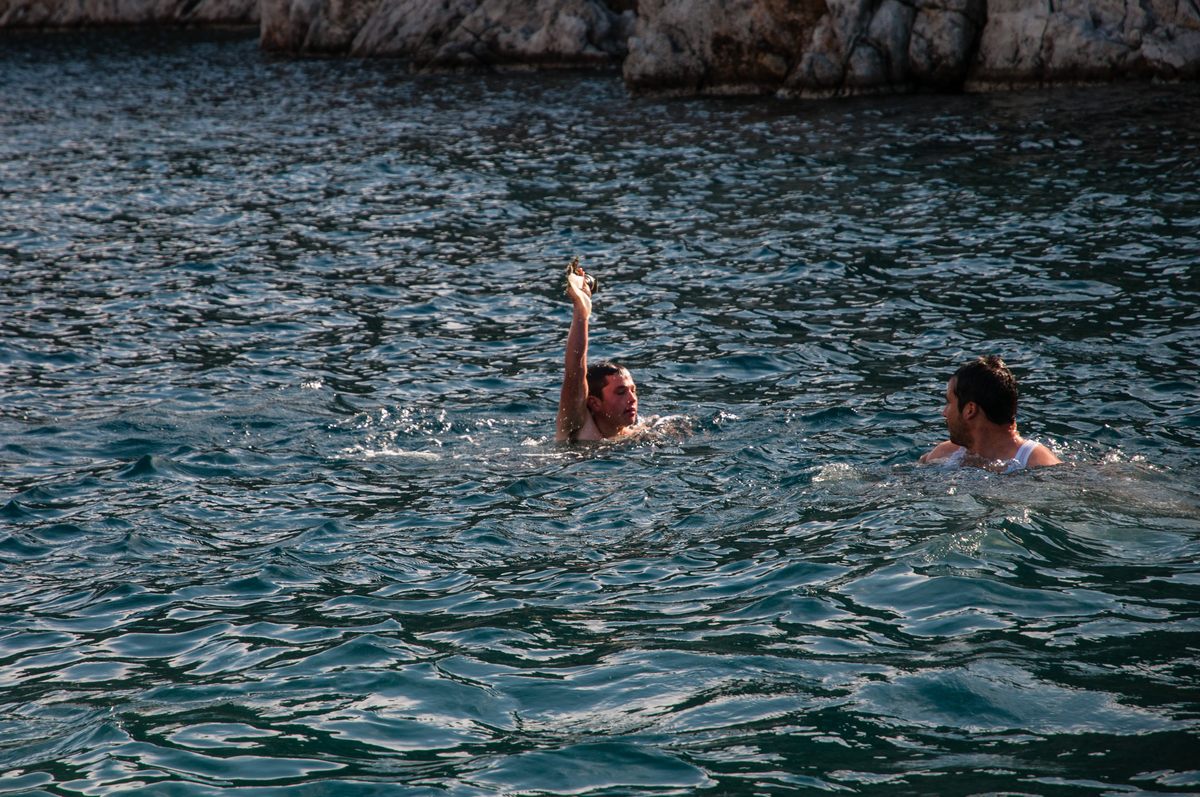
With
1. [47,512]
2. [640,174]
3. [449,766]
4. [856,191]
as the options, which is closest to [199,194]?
[640,174]

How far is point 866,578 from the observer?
26.8 feet

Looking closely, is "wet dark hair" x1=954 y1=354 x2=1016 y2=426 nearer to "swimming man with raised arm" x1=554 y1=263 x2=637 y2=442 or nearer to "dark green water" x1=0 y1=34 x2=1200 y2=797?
"dark green water" x1=0 y1=34 x2=1200 y2=797

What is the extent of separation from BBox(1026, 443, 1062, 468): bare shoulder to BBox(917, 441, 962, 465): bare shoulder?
58 centimetres

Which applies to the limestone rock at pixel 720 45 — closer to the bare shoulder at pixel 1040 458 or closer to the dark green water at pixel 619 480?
the dark green water at pixel 619 480

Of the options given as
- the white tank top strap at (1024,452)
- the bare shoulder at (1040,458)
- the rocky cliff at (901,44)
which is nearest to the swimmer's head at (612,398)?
the white tank top strap at (1024,452)

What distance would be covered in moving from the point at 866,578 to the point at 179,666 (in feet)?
14.1

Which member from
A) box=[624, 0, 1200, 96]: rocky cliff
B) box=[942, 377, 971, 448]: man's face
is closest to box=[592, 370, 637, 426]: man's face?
box=[942, 377, 971, 448]: man's face

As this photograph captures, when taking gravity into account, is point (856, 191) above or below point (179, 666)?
above

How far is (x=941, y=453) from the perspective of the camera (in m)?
10.3

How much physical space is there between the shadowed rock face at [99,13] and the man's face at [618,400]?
4852cm

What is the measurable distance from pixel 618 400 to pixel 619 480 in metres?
1.23

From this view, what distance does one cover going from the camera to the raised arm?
1071 centimetres

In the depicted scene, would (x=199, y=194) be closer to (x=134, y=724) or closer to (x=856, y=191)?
(x=856, y=191)

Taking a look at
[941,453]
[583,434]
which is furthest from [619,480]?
[941,453]
